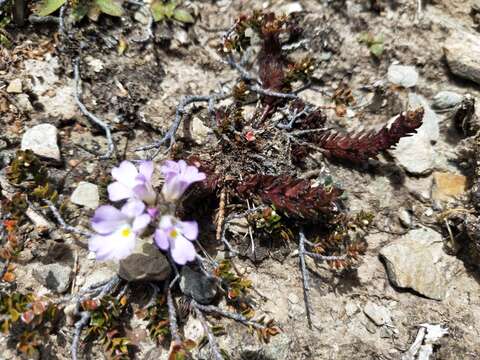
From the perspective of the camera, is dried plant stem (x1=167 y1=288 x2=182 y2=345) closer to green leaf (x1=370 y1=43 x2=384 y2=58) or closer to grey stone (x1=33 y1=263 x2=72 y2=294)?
grey stone (x1=33 y1=263 x2=72 y2=294)

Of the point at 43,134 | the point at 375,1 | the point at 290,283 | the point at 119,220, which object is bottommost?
the point at 290,283

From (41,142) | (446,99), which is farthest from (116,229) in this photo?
(446,99)

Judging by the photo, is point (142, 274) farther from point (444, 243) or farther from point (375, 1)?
point (375, 1)

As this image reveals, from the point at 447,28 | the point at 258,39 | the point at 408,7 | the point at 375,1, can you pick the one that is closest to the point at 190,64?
the point at 258,39

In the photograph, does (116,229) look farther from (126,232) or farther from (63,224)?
(63,224)

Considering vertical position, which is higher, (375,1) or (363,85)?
(375,1)

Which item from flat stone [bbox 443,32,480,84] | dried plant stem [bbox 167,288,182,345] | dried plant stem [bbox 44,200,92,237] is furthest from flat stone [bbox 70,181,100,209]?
flat stone [bbox 443,32,480,84]

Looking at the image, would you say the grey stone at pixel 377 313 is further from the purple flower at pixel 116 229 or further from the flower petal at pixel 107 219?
the flower petal at pixel 107 219

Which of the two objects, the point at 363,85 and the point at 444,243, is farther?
the point at 363,85
